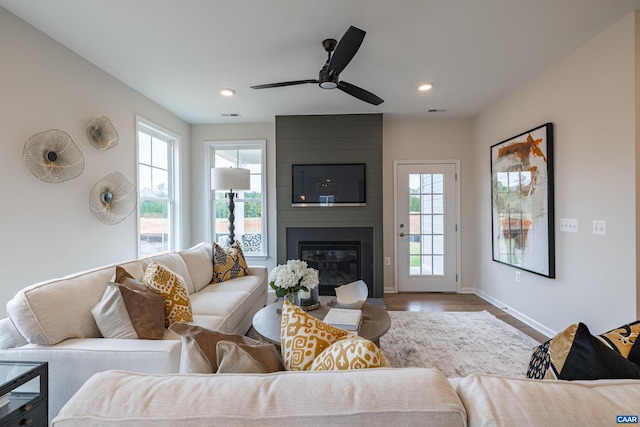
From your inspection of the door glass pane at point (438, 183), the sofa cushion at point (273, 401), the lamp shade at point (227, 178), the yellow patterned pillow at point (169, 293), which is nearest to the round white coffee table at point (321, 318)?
the yellow patterned pillow at point (169, 293)

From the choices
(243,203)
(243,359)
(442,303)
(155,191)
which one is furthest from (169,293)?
(442,303)

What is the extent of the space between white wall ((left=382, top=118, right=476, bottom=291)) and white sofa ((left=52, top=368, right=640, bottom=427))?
3732 mm

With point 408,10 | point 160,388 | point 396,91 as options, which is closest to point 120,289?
point 160,388

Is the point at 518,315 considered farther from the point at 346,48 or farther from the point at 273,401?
the point at 273,401

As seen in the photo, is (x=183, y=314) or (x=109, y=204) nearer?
(x=183, y=314)

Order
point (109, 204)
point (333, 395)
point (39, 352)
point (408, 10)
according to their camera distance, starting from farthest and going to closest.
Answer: point (109, 204)
point (408, 10)
point (39, 352)
point (333, 395)

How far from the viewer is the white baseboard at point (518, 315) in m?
2.87

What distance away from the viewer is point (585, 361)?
30.5 inches

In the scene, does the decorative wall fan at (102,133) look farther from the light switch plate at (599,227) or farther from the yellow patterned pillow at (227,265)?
the light switch plate at (599,227)

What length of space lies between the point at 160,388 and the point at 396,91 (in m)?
3.45

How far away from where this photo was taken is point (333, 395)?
62 centimetres

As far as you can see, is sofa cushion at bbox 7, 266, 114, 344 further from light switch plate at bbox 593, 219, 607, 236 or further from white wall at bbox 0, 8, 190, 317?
light switch plate at bbox 593, 219, 607, 236

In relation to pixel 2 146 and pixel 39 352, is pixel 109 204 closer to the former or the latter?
pixel 2 146

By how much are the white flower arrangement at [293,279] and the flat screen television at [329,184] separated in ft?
6.70
